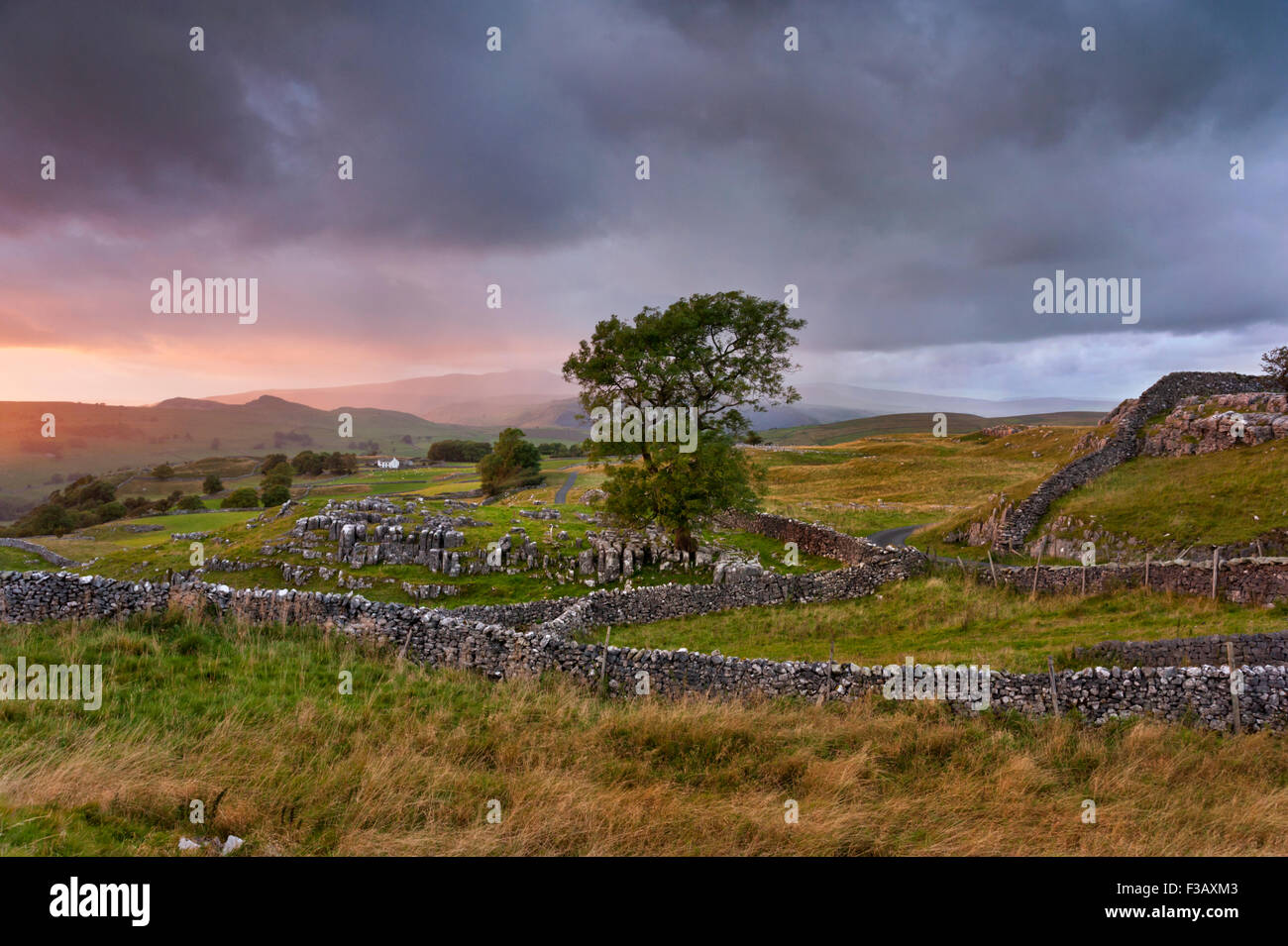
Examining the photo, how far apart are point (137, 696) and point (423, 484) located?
90450 millimetres

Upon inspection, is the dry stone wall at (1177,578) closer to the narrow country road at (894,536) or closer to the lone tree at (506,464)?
the narrow country road at (894,536)

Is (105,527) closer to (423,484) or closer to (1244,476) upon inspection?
(423,484)

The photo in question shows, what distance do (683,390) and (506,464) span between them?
53389mm

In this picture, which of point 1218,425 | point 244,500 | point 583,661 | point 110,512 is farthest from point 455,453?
point 583,661

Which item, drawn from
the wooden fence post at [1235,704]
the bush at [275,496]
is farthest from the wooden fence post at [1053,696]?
the bush at [275,496]

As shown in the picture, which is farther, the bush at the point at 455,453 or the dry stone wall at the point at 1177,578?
the bush at the point at 455,453

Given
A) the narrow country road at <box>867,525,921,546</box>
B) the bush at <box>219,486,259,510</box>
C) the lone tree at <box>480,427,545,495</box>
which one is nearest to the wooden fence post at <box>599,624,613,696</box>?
the narrow country road at <box>867,525,921,546</box>

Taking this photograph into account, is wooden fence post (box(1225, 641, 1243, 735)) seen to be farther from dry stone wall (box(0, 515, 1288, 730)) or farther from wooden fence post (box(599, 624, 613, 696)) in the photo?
wooden fence post (box(599, 624, 613, 696))

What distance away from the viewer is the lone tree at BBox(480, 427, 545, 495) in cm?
7569

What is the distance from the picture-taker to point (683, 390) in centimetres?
2702

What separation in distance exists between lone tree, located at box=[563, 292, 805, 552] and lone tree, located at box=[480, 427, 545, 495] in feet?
166

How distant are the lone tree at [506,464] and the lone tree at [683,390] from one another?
5048cm

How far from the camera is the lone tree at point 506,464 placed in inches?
2980
